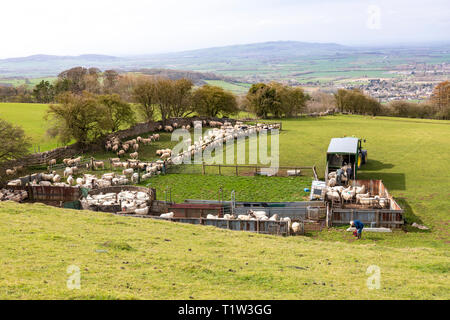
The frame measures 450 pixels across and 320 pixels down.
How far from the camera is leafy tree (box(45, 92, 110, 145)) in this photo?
37.7 metres

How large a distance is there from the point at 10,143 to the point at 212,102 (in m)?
38.0

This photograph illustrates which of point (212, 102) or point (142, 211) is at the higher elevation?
point (212, 102)

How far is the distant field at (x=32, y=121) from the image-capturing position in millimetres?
41094

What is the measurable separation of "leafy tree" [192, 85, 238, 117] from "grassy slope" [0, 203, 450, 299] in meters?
46.7

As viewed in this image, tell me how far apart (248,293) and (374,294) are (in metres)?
3.21

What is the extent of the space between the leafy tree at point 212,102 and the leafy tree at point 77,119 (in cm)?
2389

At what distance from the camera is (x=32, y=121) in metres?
54.6

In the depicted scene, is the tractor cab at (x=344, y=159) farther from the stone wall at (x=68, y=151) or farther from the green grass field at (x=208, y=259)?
the stone wall at (x=68, y=151)

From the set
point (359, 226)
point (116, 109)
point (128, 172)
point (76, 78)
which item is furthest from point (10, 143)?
point (76, 78)

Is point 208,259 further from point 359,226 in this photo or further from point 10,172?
point 10,172

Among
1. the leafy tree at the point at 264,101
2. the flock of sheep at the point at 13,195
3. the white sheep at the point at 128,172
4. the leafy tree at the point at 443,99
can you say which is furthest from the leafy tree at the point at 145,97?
the leafy tree at the point at 443,99

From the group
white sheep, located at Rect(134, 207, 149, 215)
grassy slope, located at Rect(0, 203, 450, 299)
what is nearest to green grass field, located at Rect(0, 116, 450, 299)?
grassy slope, located at Rect(0, 203, 450, 299)
